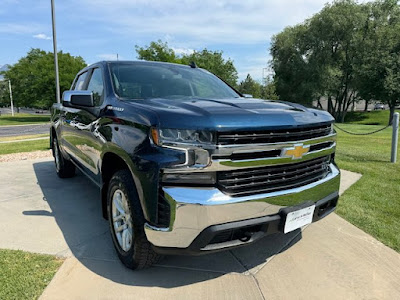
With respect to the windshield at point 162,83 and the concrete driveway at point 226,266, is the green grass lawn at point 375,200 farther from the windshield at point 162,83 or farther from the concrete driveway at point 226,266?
the windshield at point 162,83

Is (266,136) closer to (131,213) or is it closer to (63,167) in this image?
(131,213)

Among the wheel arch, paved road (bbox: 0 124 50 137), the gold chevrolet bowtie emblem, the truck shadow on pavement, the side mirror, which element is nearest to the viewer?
the gold chevrolet bowtie emblem

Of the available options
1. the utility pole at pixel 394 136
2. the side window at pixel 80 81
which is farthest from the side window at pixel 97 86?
the utility pole at pixel 394 136

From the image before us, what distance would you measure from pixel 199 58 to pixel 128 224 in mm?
31223

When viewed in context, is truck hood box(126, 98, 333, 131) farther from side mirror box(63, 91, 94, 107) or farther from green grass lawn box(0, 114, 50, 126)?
green grass lawn box(0, 114, 50, 126)

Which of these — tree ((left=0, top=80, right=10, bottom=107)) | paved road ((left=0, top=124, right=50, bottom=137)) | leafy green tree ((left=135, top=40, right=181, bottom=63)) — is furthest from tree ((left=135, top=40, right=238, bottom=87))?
tree ((left=0, top=80, right=10, bottom=107))

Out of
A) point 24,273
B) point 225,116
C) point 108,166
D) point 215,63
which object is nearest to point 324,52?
point 215,63

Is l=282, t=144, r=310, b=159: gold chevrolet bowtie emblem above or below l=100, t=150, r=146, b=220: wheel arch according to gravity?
above

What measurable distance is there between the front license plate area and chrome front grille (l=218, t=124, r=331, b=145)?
1.71 ft

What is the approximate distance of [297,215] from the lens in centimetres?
250

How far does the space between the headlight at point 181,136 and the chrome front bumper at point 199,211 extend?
0.31 m

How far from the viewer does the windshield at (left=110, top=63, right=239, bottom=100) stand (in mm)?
3266

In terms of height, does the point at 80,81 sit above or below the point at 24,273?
above

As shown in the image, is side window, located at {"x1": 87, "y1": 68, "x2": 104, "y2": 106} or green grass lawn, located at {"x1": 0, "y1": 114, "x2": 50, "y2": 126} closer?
side window, located at {"x1": 87, "y1": 68, "x2": 104, "y2": 106}
